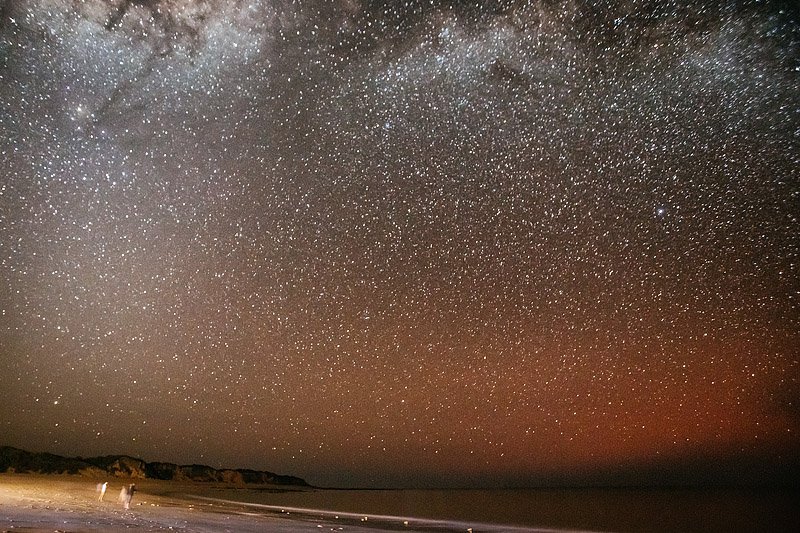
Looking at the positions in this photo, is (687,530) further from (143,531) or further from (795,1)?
(795,1)

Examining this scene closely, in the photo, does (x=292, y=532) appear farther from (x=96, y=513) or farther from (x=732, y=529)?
(x=732, y=529)

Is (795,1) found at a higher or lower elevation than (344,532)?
higher

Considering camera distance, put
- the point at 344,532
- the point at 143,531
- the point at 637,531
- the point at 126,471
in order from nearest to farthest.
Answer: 1. the point at 143,531
2. the point at 344,532
3. the point at 637,531
4. the point at 126,471

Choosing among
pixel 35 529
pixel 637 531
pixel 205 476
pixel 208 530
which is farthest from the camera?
pixel 205 476

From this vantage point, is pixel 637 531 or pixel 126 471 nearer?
pixel 637 531

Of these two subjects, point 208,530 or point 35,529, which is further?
point 208,530

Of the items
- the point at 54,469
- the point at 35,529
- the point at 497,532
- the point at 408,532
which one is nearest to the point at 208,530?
the point at 35,529

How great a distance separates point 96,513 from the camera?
16.6 metres

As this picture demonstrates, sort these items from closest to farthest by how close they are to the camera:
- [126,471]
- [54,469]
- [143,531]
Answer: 1. [143,531]
2. [54,469]
3. [126,471]

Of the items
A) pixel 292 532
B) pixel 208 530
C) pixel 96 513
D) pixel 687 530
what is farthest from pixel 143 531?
pixel 687 530

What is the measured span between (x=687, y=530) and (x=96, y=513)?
2735 centimetres

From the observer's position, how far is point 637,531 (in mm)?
27453

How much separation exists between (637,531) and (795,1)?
83.6 feet

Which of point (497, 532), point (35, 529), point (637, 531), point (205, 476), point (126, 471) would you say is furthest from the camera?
point (205, 476)
